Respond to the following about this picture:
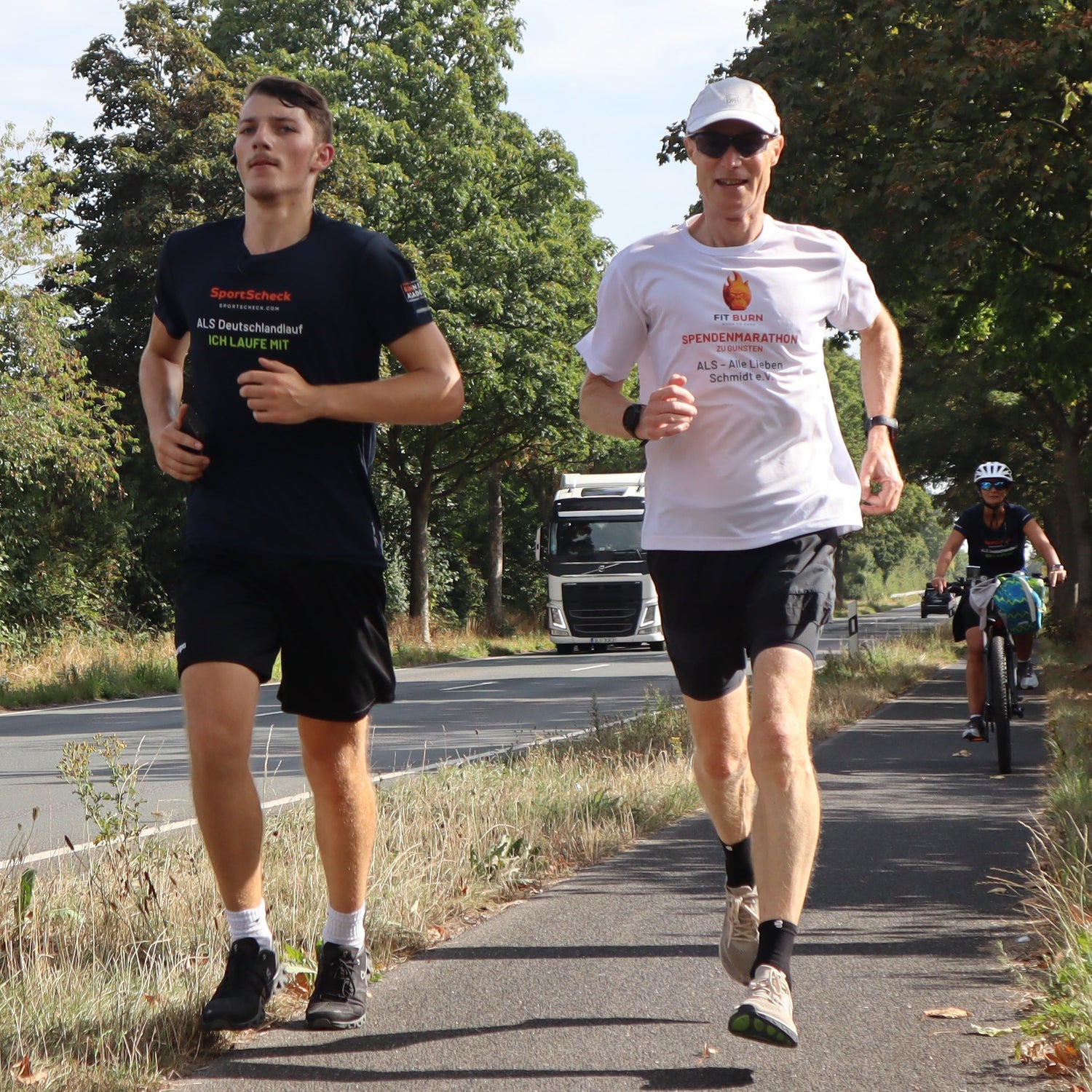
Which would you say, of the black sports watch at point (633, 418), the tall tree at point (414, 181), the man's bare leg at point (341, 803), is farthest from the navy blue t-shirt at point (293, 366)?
the tall tree at point (414, 181)

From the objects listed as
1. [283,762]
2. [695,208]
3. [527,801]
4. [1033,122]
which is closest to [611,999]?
[527,801]

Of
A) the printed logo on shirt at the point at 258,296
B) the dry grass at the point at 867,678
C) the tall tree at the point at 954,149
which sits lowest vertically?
the dry grass at the point at 867,678

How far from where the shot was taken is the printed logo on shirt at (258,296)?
3.87 meters

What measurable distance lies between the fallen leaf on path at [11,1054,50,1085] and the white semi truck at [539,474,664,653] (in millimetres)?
28788

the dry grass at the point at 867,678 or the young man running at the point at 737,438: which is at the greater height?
the young man running at the point at 737,438

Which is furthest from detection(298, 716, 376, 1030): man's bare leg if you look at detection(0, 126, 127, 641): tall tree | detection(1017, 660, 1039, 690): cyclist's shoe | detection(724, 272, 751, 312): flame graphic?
detection(0, 126, 127, 641): tall tree

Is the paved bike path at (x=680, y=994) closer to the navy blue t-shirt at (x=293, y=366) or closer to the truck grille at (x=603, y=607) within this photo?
the navy blue t-shirt at (x=293, y=366)

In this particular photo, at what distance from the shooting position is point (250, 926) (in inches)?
152

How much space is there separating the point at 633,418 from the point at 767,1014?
157 cm

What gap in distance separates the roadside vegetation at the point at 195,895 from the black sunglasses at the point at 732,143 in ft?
8.02

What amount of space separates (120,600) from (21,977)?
2612 centimetres

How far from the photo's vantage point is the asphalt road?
9016 mm

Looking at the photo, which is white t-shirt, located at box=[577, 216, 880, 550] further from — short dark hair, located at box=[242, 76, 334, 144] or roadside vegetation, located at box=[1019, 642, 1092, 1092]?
roadside vegetation, located at box=[1019, 642, 1092, 1092]

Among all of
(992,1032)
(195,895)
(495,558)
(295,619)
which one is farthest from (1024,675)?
(495,558)
